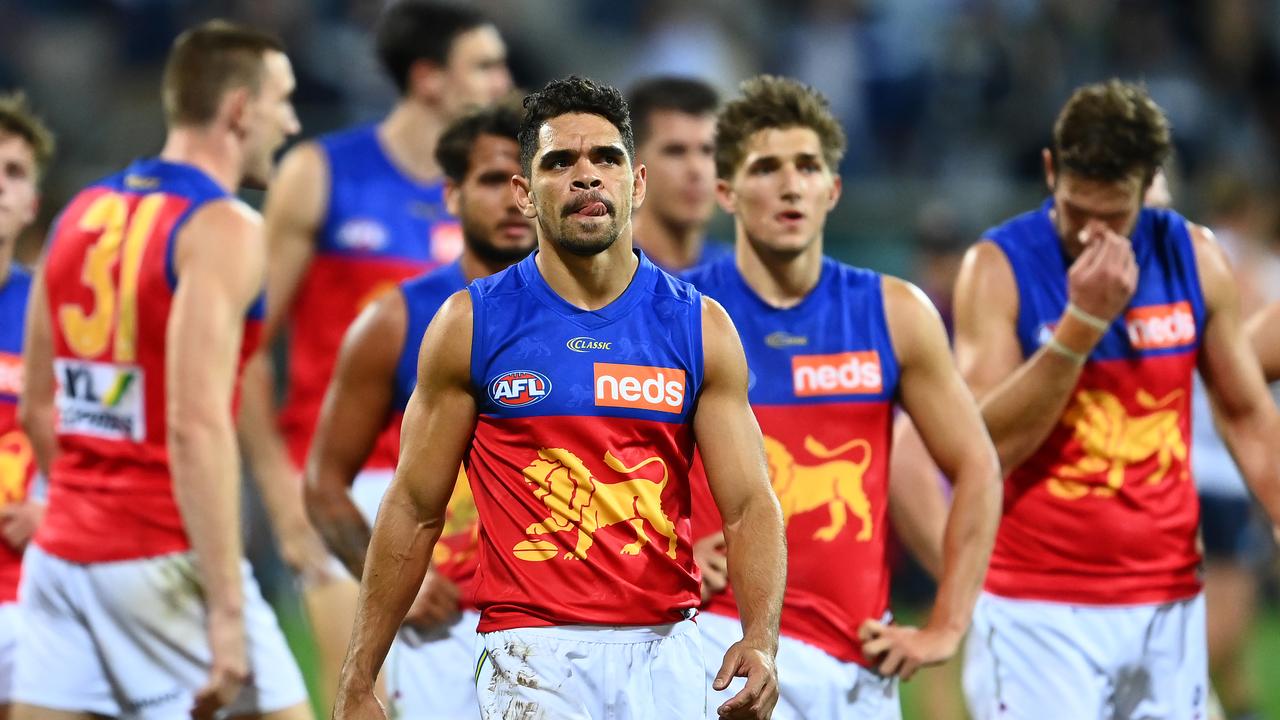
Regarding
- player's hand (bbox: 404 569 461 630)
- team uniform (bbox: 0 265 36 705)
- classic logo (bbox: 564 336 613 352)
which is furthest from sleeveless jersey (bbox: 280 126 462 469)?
classic logo (bbox: 564 336 613 352)

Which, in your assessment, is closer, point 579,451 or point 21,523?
point 579,451

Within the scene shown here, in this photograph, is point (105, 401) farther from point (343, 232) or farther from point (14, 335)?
point (343, 232)

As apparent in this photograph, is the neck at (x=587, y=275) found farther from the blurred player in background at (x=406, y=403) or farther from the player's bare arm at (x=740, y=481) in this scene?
the blurred player in background at (x=406, y=403)

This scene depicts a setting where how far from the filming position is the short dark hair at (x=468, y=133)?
575 cm

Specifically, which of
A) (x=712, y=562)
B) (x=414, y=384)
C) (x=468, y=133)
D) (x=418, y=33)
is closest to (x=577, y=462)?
(x=712, y=562)

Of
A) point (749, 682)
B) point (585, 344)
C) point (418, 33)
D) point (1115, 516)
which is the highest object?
point (418, 33)

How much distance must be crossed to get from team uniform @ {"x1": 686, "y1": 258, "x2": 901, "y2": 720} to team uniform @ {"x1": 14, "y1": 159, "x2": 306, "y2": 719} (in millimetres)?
Answer: 1596

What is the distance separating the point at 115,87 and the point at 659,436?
10399mm

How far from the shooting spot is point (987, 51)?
45.3 ft

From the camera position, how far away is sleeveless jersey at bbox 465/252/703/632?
13.5 feet

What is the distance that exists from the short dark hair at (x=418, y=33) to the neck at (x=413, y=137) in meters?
0.18

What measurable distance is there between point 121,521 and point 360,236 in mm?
2054

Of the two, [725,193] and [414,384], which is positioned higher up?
[725,193]

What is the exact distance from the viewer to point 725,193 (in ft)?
18.6
